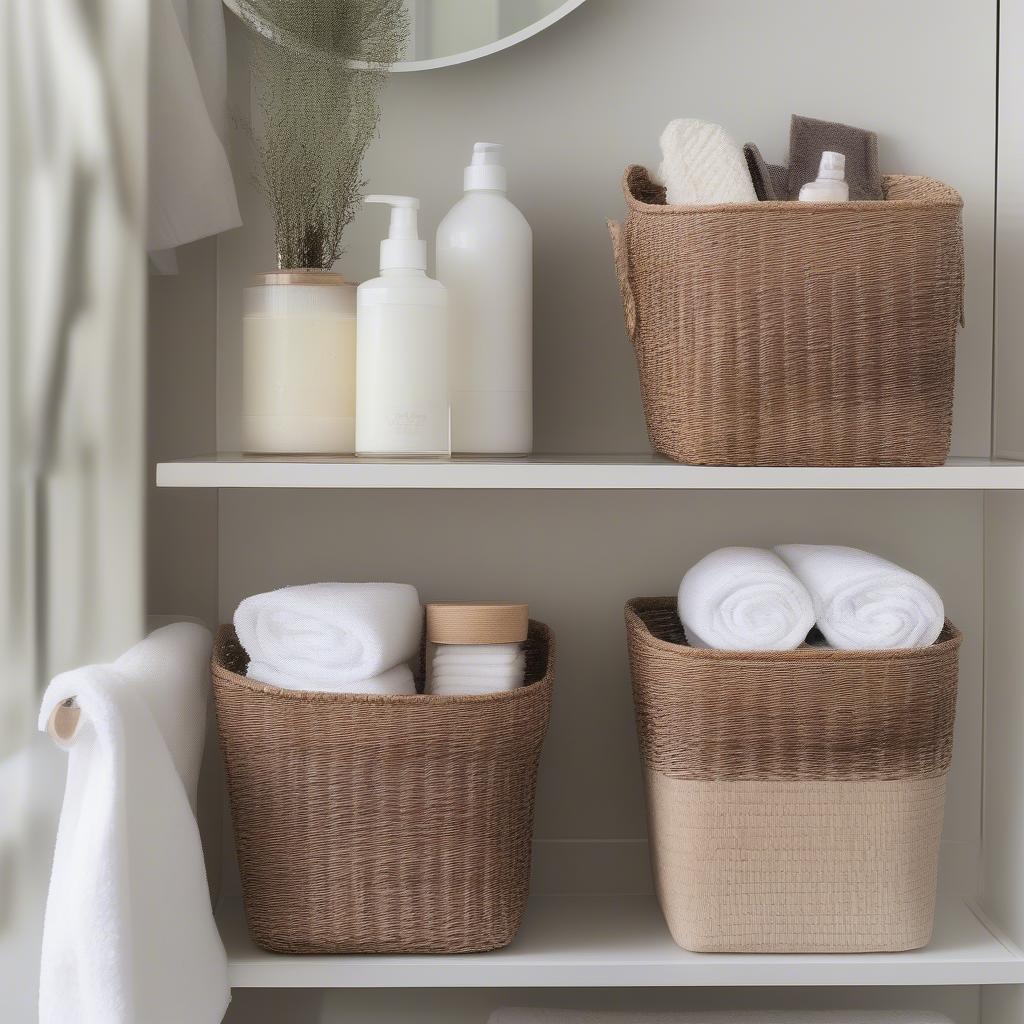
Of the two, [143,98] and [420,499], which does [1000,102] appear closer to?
[420,499]

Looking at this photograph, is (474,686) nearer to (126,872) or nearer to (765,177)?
(126,872)

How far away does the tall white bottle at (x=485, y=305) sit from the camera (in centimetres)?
93

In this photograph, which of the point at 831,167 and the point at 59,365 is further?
the point at 831,167

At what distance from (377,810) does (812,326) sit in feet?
1.56

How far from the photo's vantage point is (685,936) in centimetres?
90

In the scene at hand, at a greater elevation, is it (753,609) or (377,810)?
(753,609)

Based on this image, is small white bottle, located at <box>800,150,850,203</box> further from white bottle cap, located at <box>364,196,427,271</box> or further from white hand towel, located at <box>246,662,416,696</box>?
white hand towel, located at <box>246,662,416,696</box>

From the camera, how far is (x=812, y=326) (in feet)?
2.75

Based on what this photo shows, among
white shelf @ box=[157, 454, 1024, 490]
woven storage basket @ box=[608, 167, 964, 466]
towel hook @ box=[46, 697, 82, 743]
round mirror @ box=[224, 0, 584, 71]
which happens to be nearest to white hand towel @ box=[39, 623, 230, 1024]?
towel hook @ box=[46, 697, 82, 743]

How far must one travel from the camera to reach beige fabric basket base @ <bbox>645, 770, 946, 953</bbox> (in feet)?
2.87

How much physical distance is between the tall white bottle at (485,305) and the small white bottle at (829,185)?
9.1 inches

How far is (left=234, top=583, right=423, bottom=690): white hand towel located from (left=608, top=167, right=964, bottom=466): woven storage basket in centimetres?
27

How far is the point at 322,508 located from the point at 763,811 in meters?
0.48

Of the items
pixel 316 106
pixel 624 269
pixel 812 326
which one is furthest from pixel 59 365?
pixel 812 326
